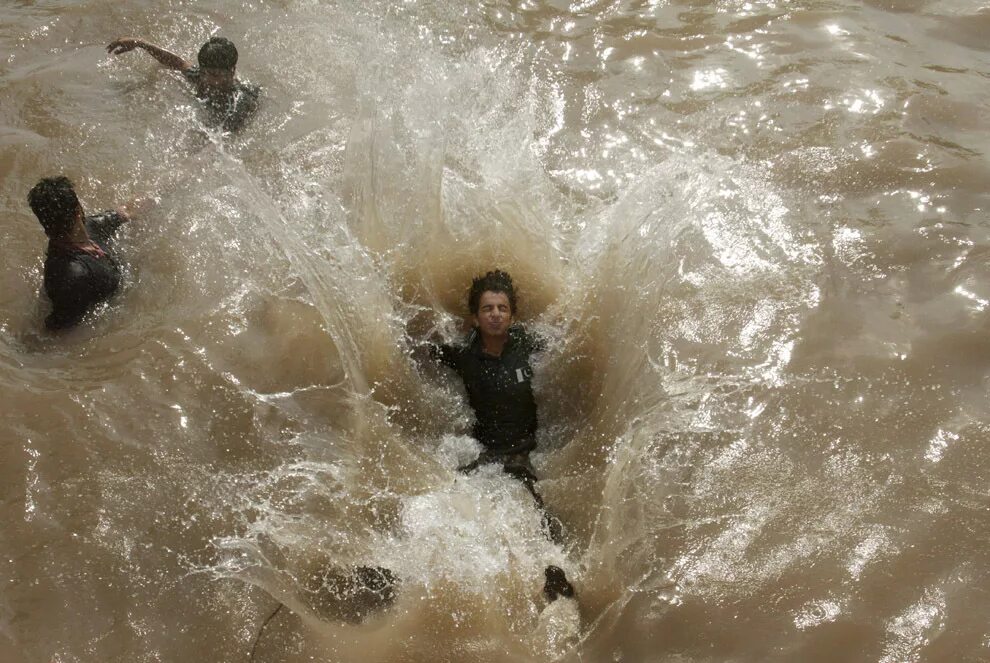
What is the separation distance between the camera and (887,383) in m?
4.51

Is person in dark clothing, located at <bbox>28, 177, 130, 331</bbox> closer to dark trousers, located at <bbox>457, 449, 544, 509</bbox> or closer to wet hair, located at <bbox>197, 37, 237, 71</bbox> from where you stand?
wet hair, located at <bbox>197, 37, 237, 71</bbox>

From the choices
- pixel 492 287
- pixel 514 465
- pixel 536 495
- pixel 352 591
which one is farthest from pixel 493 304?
pixel 352 591

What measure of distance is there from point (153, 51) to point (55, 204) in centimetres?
278

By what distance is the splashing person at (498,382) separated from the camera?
480 centimetres

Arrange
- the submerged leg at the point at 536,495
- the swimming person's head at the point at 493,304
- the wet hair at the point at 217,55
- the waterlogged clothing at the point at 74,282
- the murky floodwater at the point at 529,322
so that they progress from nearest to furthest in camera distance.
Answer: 1. the murky floodwater at the point at 529,322
2. the submerged leg at the point at 536,495
3. the waterlogged clothing at the point at 74,282
4. the swimming person's head at the point at 493,304
5. the wet hair at the point at 217,55

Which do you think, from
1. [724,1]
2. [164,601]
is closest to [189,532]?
Result: [164,601]

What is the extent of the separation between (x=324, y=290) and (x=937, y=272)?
4250mm

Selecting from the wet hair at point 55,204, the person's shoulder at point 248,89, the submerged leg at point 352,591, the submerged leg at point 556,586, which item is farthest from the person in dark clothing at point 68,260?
the submerged leg at point 556,586

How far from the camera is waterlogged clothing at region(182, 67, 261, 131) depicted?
21.6 ft

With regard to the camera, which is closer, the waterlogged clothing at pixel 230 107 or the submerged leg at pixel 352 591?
the submerged leg at pixel 352 591

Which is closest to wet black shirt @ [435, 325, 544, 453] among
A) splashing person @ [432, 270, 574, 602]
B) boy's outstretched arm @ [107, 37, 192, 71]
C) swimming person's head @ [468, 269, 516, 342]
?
splashing person @ [432, 270, 574, 602]

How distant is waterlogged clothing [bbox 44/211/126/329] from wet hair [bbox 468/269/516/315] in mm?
2483

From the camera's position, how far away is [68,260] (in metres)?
4.82

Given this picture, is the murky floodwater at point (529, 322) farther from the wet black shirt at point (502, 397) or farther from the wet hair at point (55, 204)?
the wet hair at point (55, 204)
